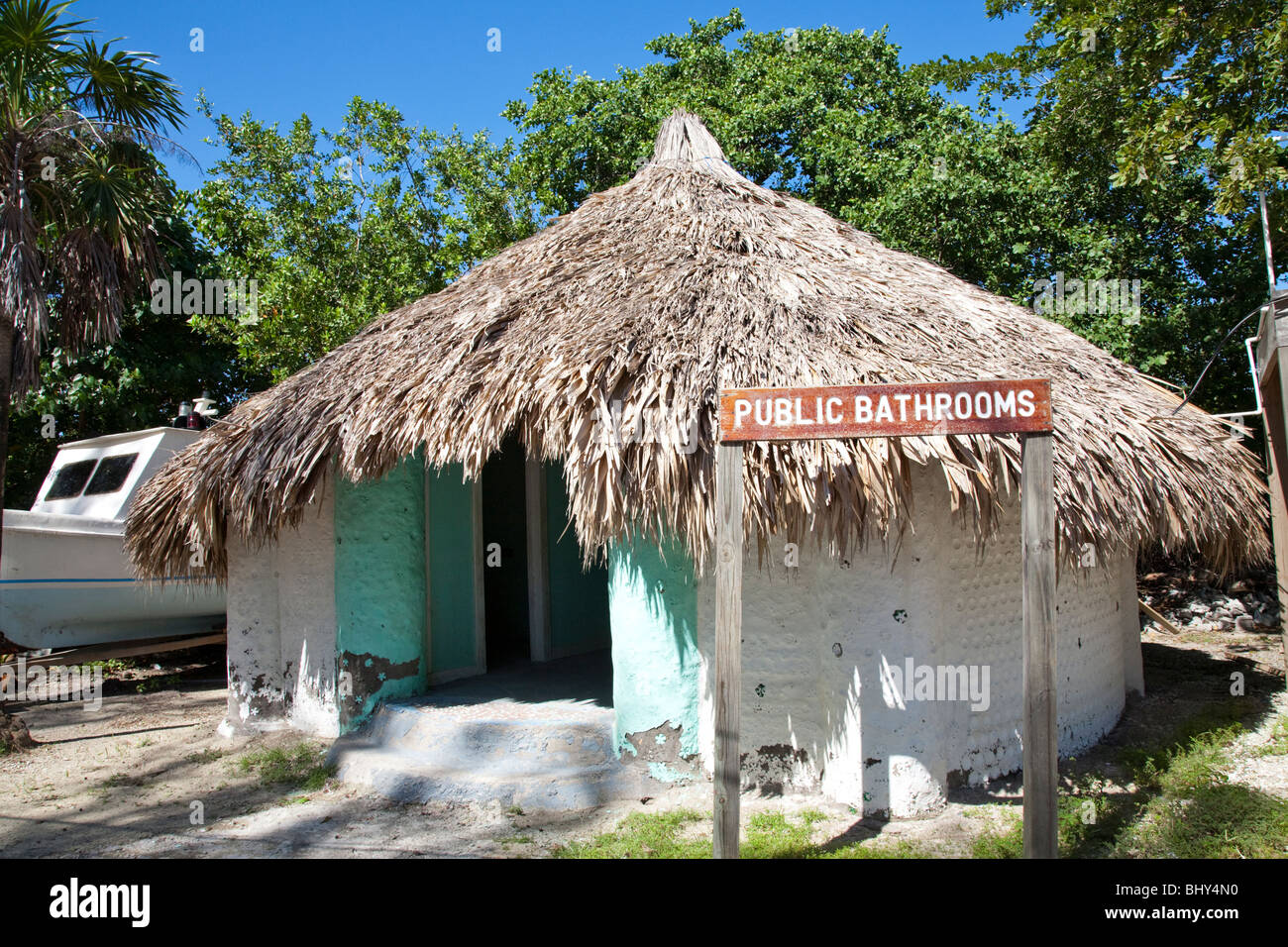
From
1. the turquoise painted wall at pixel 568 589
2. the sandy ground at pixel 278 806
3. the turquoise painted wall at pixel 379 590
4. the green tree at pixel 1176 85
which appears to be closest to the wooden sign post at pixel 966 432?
the sandy ground at pixel 278 806

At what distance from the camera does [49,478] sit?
1045cm

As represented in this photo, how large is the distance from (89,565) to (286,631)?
391 centimetres

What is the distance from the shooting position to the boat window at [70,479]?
1016 centimetres

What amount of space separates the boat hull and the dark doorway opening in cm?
298

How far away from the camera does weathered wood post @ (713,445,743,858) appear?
3.65 metres

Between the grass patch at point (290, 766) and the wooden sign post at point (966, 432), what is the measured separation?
3.58 metres

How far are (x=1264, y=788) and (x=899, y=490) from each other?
299 cm

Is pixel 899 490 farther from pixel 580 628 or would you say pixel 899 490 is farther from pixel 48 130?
pixel 48 130

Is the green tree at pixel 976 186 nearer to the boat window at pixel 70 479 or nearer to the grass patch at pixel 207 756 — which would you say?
the grass patch at pixel 207 756

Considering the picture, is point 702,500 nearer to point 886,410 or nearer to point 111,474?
point 886,410

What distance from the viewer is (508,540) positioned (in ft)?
28.2

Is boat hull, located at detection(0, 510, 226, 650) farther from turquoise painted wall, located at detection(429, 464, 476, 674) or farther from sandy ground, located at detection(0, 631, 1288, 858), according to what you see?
turquoise painted wall, located at detection(429, 464, 476, 674)

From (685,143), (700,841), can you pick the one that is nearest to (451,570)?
(700,841)
